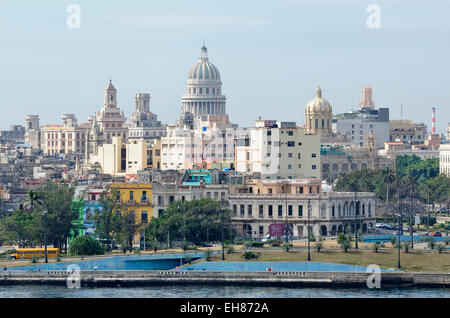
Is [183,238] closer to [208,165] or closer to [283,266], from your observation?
[283,266]

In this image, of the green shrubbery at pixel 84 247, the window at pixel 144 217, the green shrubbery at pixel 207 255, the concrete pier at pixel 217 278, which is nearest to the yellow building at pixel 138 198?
the window at pixel 144 217

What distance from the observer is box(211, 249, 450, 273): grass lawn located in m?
129

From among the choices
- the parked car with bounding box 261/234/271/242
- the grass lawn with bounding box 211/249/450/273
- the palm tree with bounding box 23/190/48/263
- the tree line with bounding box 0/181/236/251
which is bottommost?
the grass lawn with bounding box 211/249/450/273

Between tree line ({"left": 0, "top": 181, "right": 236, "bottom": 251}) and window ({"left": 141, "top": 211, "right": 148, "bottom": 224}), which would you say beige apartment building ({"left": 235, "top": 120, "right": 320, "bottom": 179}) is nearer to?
window ({"left": 141, "top": 211, "right": 148, "bottom": 224})

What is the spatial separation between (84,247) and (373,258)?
2443 centimetres

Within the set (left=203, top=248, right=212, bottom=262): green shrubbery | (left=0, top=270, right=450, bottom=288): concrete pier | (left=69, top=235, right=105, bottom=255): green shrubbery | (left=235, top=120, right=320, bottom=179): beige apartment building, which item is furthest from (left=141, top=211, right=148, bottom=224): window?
(left=0, top=270, right=450, bottom=288): concrete pier

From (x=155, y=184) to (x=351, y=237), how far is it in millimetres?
23292

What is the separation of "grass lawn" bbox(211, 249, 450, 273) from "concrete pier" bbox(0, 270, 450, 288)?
117 inches

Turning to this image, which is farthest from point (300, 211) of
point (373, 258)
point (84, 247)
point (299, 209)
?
point (84, 247)

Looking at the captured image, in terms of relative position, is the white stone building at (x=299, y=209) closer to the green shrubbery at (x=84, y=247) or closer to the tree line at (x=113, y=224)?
the tree line at (x=113, y=224)

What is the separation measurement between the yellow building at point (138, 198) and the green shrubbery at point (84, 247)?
59.5ft

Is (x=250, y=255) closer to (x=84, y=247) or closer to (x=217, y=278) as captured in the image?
(x=217, y=278)
